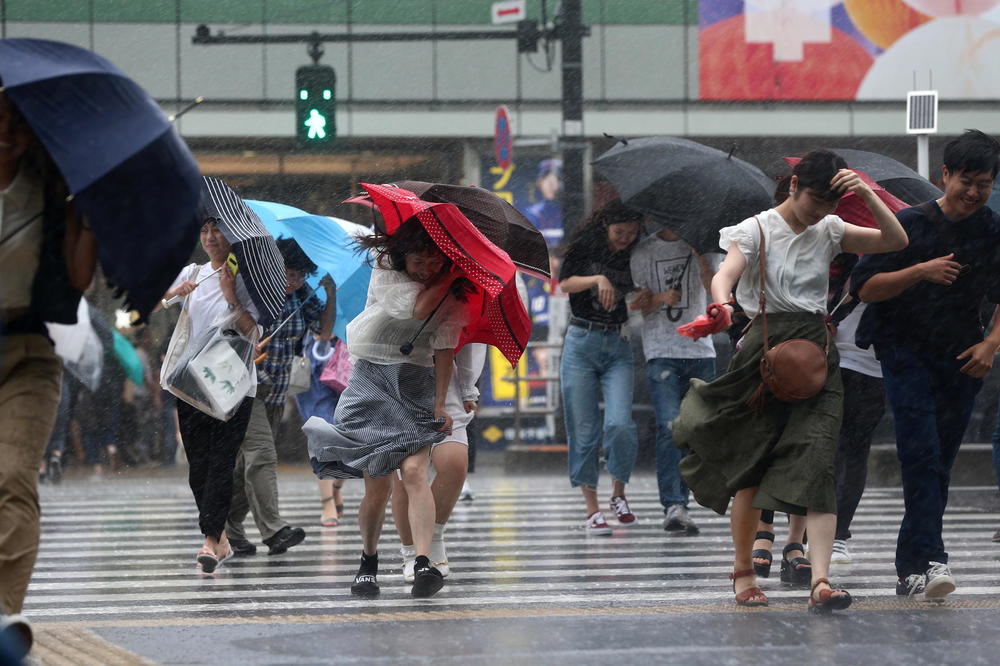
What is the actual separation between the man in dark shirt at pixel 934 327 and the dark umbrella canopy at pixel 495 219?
1687 mm

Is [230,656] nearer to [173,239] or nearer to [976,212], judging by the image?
[173,239]

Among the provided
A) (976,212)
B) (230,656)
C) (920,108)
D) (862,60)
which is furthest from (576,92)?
(230,656)

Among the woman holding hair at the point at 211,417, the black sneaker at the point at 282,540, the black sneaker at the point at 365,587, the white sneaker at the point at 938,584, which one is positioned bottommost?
the black sneaker at the point at 282,540

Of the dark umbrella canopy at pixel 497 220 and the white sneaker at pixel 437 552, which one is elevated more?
the dark umbrella canopy at pixel 497 220

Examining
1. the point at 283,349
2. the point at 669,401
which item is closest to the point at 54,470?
the point at 283,349

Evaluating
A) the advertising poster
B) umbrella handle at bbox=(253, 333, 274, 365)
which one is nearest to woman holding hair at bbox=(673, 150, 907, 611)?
umbrella handle at bbox=(253, 333, 274, 365)

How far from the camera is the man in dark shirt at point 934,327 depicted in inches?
271

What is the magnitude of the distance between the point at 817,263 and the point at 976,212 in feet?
2.92

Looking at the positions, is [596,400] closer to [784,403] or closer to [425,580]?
[425,580]

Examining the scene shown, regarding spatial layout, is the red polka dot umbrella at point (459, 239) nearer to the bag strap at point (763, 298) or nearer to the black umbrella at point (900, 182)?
the bag strap at point (763, 298)

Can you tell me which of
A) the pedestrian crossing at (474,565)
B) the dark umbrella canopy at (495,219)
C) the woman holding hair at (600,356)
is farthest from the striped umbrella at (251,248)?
the woman holding hair at (600,356)

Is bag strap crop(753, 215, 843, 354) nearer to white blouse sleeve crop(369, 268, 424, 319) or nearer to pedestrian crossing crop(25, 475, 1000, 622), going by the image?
pedestrian crossing crop(25, 475, 1000, 622)

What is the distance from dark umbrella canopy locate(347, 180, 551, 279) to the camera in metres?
7.64

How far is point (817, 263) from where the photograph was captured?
6668mm
